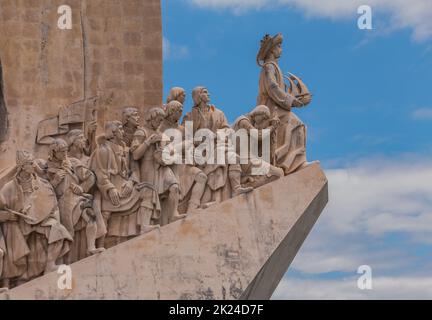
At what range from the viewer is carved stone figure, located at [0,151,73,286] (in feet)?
49.2

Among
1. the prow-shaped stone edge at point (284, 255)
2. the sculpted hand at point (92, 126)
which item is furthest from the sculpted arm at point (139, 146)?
the prow-shaped stone edge at point (284, 255)

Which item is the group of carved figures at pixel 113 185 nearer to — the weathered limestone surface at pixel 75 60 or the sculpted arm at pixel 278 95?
the sculpted arm at pixel 278 95

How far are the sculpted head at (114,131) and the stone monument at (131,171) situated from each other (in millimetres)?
16

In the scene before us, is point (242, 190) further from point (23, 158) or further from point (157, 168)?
point (23, 158)

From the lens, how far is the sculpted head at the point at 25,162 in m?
15.1

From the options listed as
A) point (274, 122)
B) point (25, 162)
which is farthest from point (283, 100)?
point (25, 162)

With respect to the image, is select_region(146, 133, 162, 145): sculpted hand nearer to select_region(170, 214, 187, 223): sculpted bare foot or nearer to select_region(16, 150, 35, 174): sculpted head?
select_region(170, 214, 187, 223): sculpted bare foot

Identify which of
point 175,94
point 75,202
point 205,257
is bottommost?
point 205,257

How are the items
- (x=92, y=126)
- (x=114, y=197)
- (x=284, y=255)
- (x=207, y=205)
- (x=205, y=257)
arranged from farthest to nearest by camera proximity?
(x=92, y=126) → (x=284, y=255) → (x=207, y=205) → (x=114, y=197) → (x=205, y=257)

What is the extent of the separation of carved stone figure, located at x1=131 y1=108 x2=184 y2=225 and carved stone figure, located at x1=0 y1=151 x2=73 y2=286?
110 centimetres

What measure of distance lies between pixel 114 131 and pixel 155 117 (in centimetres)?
51

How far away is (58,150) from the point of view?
15.3 meters

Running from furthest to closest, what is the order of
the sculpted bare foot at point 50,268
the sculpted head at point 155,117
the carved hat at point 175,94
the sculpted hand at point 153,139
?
1. the carved hat at point 175,94
2. the sculpted head at point 155,117
3. the sculpted hand at point 153,139
4. the sculpted bare foot at point 50,268
